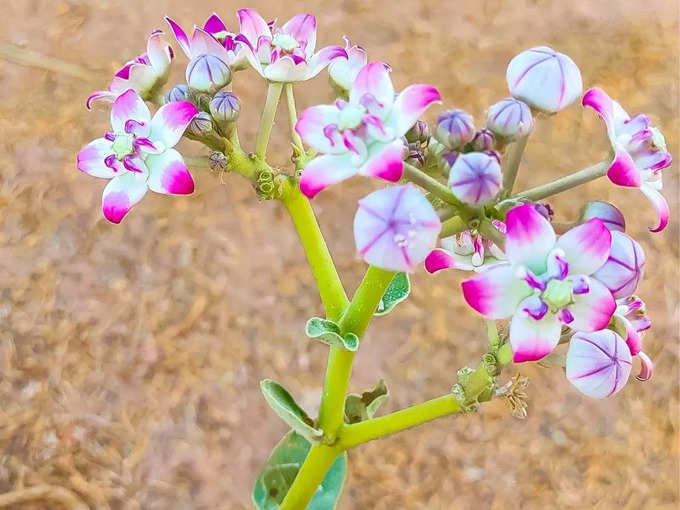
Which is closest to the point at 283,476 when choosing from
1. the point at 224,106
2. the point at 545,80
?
the point at 224,106

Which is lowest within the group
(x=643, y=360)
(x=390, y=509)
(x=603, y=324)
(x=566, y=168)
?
(x=390, y=509)

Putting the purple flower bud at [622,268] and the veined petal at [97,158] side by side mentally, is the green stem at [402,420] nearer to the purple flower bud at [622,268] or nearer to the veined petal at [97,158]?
the purple flower bud at [622,268]

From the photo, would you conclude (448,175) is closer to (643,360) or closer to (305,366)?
(643,360)

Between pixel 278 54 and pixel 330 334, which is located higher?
pixel 278 54

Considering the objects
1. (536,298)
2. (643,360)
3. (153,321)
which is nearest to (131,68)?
(536,298)

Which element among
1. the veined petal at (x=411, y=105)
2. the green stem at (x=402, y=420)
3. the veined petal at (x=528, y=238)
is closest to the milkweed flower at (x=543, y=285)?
the veined petal at (x=528, y=238)

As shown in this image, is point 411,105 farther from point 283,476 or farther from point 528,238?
point 283,476
